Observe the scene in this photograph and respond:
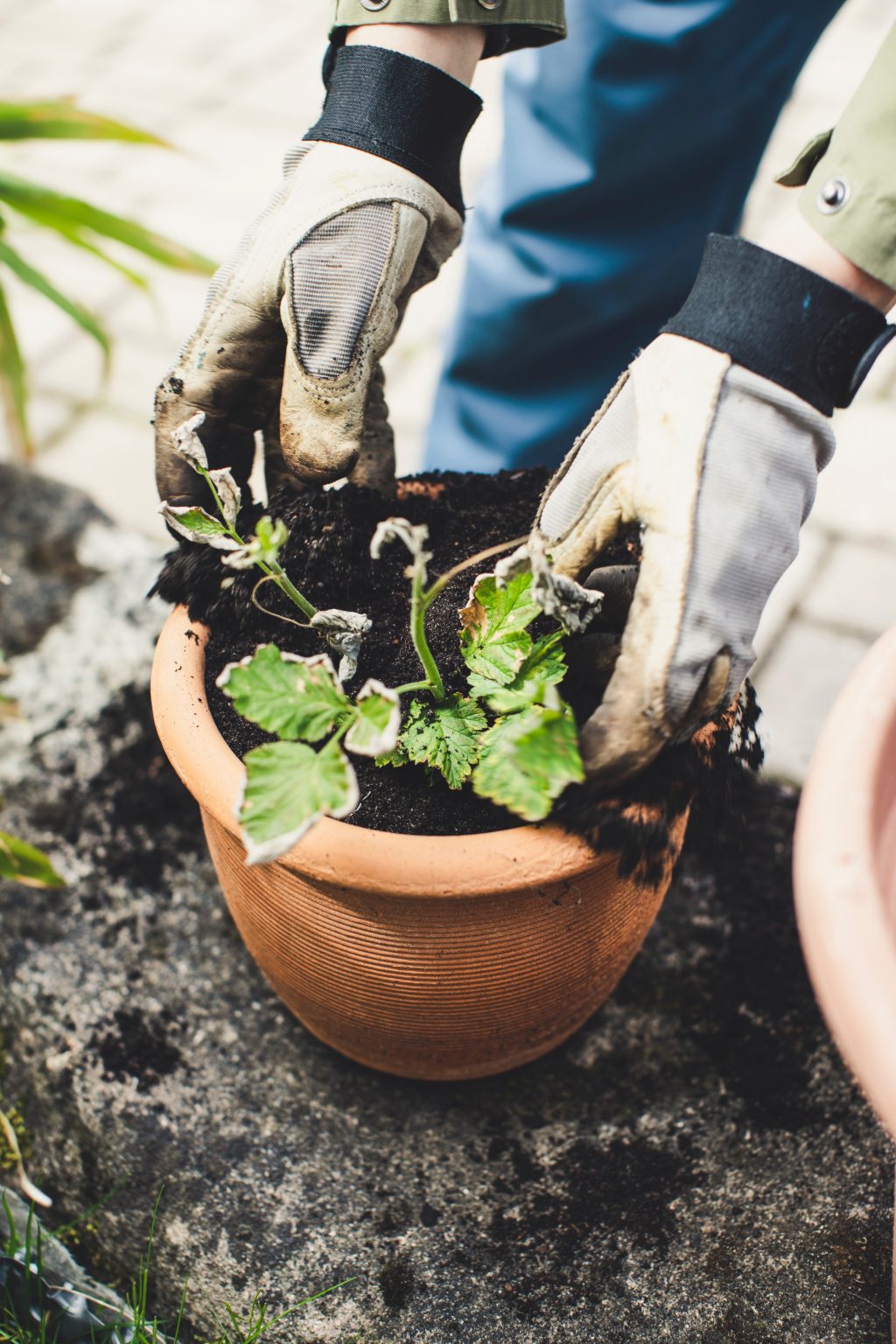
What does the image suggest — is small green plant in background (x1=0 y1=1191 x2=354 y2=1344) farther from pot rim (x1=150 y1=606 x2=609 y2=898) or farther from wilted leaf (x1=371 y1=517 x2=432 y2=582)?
wilted leaf (x1=371 y1=517 x2=432 y2=582)

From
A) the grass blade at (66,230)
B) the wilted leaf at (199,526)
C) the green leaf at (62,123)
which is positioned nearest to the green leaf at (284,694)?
the wilted leaf at (199,526)

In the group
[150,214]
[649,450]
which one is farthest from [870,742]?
[150,214]

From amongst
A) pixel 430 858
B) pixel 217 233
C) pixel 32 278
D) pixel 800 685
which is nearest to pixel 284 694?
pixel 430 858

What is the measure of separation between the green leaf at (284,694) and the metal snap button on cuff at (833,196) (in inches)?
26.2

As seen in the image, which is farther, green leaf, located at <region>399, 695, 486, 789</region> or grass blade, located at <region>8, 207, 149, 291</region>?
grass blade, located at <region>8, 207, 149, 291</region>

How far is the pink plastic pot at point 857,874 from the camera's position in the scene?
2.54 ft

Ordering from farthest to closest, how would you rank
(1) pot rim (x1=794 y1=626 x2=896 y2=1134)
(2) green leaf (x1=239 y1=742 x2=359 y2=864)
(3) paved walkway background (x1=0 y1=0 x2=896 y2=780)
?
1. (3) paved walkway background (x1=0 y1=0 x2=896 y2=780)
2. (2) green leaf (x1=239 y1=742 x2=359 y2=864)
3. (1) pot rim (x1=794 y1=626 x2=896 y2=1134)

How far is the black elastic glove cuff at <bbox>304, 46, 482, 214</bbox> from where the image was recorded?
124 cm

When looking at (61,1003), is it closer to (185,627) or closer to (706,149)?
(185,627)

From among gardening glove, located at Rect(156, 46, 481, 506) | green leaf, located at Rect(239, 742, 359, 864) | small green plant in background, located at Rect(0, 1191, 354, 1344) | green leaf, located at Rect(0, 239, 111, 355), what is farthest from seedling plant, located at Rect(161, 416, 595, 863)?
green leaf, located at Rect(0, 239, 111, 355)

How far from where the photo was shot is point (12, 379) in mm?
2090

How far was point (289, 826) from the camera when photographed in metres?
0.91

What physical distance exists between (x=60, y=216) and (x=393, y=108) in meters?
1.03

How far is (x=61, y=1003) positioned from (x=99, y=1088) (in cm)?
15
